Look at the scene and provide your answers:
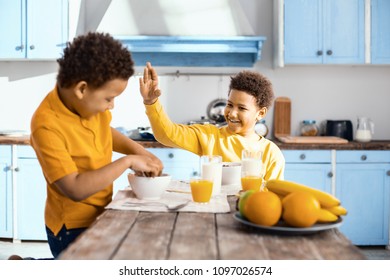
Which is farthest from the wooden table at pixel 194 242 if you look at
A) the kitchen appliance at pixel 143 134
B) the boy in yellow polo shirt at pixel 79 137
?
the kitchen appliance at pixel 143 134

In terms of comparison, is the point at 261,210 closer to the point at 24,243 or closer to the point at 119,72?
the point at 119,72

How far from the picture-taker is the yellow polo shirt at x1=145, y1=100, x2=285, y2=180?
2240 mm

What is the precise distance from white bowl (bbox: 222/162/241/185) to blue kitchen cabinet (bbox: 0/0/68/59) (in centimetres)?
262

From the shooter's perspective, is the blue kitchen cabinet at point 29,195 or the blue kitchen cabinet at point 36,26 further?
the blue kitchen cabinet at point 36,26

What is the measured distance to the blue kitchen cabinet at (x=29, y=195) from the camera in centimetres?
408

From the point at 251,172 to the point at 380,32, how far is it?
2.78 m

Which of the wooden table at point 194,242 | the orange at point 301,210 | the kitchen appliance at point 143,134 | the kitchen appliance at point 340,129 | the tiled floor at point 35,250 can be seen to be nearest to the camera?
the wooden table at point 194,242

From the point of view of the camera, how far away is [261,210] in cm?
131

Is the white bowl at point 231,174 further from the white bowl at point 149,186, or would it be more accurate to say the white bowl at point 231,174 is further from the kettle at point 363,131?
the kettle at point 363,131

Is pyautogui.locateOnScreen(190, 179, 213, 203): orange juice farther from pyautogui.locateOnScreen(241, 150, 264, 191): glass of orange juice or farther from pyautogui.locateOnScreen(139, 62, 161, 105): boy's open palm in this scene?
pyautogui.locateOnScreen(139, 62, 161, 105): boy's open palm

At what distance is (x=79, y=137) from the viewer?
1.66m

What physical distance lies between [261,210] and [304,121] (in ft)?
10.8

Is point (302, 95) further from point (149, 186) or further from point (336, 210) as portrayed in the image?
point (336, 210)
